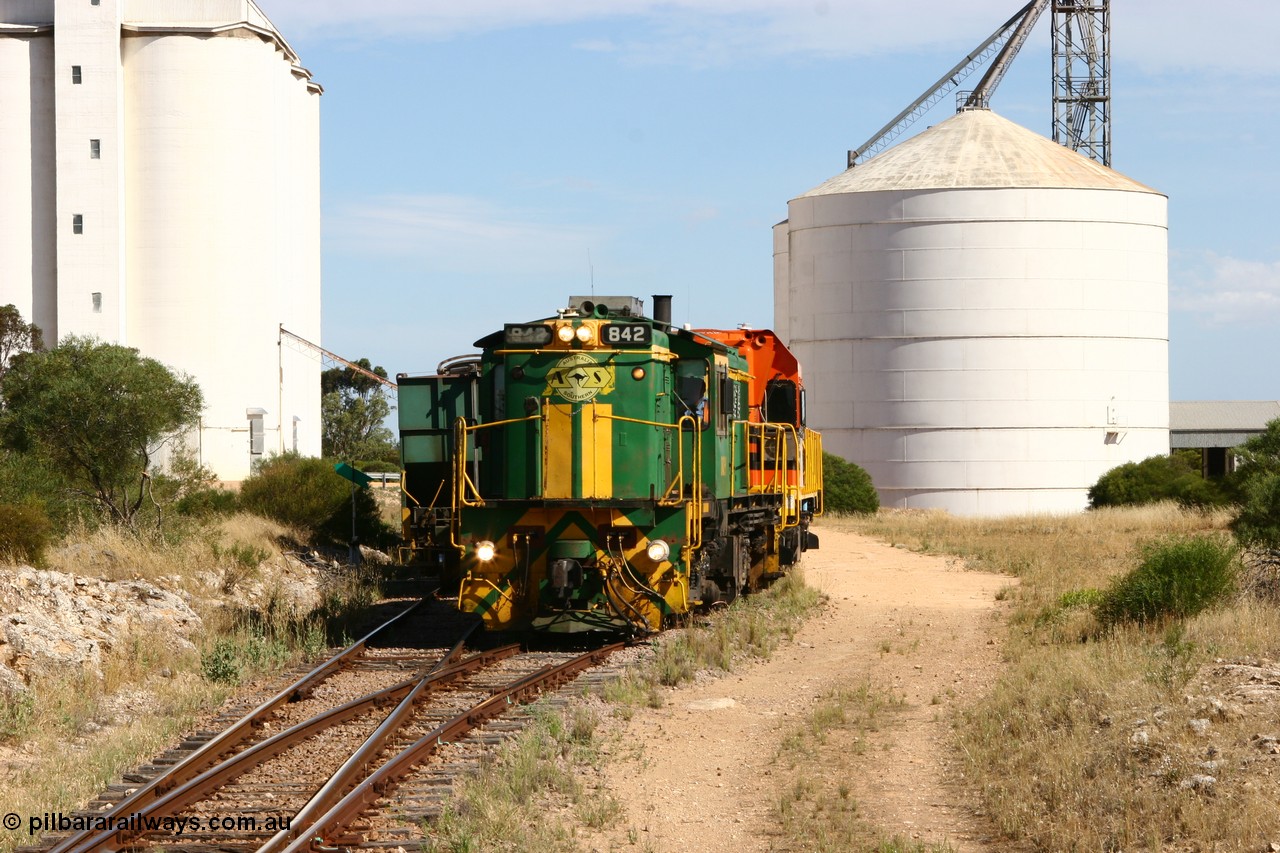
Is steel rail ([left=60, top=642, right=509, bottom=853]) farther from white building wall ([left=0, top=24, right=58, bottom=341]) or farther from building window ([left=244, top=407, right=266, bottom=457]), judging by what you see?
white building wall ([left=0, top=24, right=58, bottom=341])

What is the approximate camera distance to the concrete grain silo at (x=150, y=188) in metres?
49.8

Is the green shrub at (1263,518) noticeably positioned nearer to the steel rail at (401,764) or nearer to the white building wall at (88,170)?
the steel rail at (401,764)

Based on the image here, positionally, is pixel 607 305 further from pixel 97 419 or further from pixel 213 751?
pixel 97 419

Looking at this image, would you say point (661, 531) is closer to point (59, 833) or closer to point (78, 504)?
point (59, 833)

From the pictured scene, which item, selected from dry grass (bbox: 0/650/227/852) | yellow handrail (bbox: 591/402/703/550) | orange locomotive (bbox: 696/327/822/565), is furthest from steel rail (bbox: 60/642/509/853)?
orange locomotive (bbox: 696/327/822/565)

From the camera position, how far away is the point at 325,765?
434 inches

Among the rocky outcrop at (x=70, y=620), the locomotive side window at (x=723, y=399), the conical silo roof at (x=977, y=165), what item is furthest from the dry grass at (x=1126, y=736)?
the conical silo roof at (x=977, y=165)

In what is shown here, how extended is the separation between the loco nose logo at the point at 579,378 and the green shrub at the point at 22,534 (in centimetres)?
837

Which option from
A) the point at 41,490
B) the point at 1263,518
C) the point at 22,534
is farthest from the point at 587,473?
the point at 41,490

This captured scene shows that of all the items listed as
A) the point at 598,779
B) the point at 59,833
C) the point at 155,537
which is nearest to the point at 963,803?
the point at 598,779

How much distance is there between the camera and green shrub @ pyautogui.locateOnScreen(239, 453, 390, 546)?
102 feet

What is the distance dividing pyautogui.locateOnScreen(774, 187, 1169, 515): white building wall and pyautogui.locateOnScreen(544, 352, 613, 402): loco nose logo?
37183mm

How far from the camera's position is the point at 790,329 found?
5712 cm

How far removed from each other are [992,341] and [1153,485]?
7398 mm
